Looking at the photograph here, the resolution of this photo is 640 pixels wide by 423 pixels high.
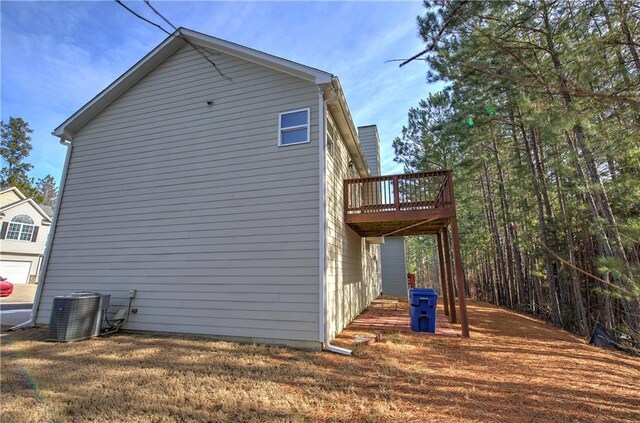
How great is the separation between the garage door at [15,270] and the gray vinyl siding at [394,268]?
25.6 m

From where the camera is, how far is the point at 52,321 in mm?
5691

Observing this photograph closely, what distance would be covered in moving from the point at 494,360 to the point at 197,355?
16.6 feet

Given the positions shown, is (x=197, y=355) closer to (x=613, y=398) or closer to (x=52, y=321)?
(x=52, y=321)

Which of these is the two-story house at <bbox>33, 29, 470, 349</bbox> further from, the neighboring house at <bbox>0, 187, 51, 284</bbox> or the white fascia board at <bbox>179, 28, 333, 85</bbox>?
the neighboring house at <bbox>0, 187, 51, 284</bbox>

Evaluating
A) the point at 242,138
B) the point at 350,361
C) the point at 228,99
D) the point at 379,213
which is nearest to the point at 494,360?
the point at 350,361

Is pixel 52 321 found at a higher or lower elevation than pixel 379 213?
lower

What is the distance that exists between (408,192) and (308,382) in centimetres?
486

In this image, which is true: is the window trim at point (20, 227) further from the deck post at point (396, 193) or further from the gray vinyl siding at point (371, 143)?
the deck post at point (396, 193)

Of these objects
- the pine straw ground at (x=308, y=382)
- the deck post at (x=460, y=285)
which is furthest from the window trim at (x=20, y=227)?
the deck post at (x=460, y=285)

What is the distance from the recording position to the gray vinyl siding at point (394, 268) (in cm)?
1859

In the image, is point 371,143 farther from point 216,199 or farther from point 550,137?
point 550,137

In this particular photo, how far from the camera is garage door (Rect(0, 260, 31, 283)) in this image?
19.7m

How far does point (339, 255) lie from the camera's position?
691 cm

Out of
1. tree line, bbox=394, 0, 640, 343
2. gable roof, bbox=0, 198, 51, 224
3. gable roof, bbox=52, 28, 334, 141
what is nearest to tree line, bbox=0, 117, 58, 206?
gable roof, bbox=0, 198, 51, 224
